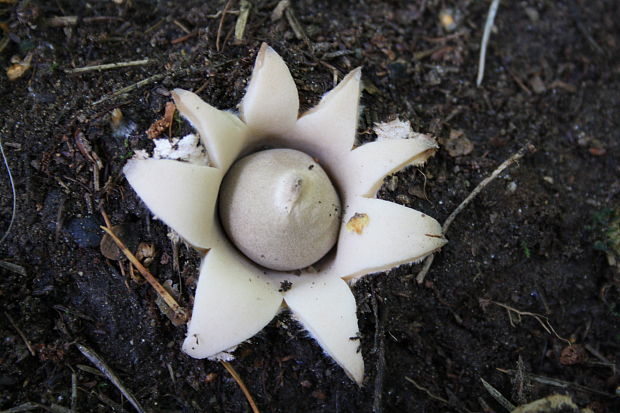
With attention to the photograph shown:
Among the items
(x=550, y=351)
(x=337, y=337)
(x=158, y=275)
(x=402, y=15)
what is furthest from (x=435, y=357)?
(x=402, y=15)

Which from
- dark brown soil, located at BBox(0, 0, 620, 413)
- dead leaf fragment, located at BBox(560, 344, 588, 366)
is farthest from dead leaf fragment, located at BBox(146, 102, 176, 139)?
dead leaf fragment, located at BBox(560, 344, 588, 366)

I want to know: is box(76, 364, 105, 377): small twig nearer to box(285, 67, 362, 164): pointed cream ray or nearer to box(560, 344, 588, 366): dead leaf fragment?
box(285, 67, 362, 164): pointed cream ray

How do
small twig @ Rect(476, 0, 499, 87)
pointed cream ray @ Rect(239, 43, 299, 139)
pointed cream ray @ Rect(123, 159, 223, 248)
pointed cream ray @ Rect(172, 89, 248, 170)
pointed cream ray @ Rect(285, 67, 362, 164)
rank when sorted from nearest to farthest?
pointed cream ray @ Rect(123, 159, 223, 248)
pointed cream ray @ Rect(172, 89, 248, 170)
pointed cream ray @ Rect(239, 43, 299, 139)
pointed cream ray @ Rect(285, 67, 362, 164)
small twig @ Rect(476, 0, 499, 87)

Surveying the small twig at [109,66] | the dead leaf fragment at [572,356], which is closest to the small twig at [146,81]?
the small twig at [109,66]

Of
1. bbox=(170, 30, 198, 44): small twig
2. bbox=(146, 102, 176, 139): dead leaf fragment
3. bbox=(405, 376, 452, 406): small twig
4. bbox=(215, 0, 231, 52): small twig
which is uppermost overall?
bbox=(215, 0, 231, 52): small twig

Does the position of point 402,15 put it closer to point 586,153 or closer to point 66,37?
point 586,153

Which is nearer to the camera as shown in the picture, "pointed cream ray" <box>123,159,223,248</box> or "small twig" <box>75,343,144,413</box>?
"pointed cream ray" <box>123,159,223,248</box>
